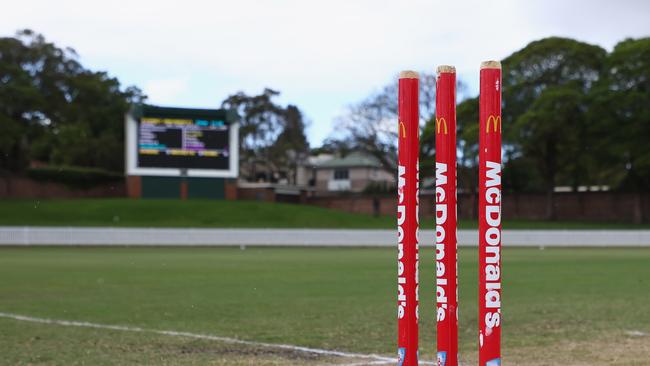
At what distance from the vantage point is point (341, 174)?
93.2 metres

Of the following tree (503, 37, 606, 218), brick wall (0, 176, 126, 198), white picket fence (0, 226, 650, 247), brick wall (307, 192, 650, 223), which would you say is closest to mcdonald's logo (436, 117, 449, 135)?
white picket fence (0, 226, 650, 247)

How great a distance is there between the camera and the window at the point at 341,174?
92.8 meters

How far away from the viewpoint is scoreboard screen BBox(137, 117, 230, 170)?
51031 millimetres

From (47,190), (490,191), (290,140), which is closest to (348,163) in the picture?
(290,140)

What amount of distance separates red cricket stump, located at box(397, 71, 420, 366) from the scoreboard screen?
48056mm

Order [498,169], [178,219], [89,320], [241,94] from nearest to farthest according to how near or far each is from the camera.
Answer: [498,169], [89,320], [178,219], [241,94]

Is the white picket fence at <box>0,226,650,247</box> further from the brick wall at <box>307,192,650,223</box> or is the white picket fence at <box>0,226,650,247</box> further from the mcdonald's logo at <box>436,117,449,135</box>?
the mcdonald's logo at <box>436,117,449,135</box>

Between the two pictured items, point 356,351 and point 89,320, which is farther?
point 89,320

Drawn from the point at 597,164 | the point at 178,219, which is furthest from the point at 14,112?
the point at 597,164

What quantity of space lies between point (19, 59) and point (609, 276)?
54.4m

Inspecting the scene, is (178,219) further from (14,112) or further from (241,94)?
(241,94)

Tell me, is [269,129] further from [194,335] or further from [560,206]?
[194,335]

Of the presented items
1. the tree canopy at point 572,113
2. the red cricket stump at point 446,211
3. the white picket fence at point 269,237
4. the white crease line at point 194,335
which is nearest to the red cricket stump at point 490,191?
the red cricket stump at point 446,211

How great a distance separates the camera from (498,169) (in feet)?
12.0
